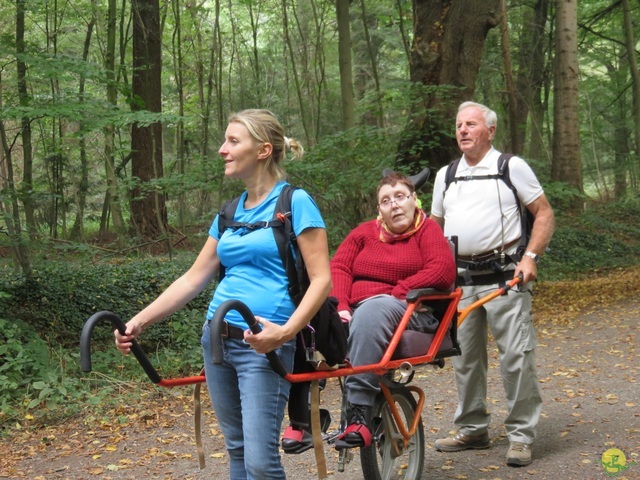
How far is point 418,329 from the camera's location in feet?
13.7

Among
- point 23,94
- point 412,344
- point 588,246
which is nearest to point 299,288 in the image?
point 412,344

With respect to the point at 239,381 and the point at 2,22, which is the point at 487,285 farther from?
the point at 2,22

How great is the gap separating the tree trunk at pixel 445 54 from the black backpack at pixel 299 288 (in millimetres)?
9153

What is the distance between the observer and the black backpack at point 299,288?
3090mm

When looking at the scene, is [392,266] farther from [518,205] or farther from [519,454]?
[519,454]

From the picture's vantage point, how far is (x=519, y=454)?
5.00m

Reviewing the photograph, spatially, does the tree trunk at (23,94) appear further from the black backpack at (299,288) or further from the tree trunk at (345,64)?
the tree trunk at (345,64)

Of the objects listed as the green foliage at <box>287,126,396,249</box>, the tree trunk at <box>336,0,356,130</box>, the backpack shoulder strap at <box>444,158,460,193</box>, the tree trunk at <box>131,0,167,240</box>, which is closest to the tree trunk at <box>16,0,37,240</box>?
the tree trunk at <box>131,0,167,240</box>

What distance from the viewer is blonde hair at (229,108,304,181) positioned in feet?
10.5

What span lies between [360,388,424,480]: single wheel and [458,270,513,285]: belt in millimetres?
1039

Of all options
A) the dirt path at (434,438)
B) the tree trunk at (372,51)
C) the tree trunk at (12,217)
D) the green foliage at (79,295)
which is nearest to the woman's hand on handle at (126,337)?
the dirt path at (434,438)

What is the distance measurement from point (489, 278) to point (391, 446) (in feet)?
4.62

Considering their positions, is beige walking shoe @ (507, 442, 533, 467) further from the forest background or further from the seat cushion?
the forest background

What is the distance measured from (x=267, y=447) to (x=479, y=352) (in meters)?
2.64
